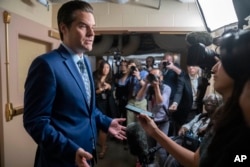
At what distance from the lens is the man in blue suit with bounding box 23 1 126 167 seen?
853mm

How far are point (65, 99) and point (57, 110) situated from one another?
58mm

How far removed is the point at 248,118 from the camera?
548 millimetres

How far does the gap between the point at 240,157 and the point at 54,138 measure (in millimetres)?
626

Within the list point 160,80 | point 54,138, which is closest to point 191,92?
point 160,80

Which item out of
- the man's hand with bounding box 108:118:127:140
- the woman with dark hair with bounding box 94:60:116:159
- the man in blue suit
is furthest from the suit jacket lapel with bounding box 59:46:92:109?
the woman with dark hair with bounding box 94:60:116:159

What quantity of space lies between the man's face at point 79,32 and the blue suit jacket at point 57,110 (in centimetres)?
5

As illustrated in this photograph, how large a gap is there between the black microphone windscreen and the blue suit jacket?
1.92ft

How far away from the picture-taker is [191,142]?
1.53m

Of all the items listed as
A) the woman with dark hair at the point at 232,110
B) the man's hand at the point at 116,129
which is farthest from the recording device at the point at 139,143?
the woman with dark hair at the point at 232,110

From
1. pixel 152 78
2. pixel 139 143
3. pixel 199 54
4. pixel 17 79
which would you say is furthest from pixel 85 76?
pixel 152 78

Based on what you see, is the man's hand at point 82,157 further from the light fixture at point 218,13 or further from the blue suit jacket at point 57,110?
the light fixture at point 218,13

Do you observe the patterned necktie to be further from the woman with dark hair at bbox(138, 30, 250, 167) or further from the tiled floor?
the tiled floor

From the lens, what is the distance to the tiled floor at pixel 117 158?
281 cm

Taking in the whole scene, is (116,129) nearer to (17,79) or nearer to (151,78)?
(17,79)
